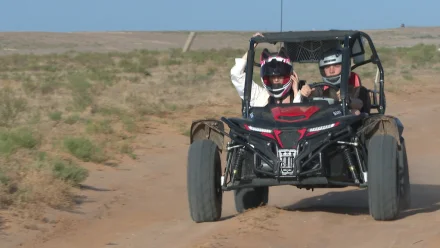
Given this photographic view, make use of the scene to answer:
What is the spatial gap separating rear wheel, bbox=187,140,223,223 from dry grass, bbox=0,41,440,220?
2366 mm

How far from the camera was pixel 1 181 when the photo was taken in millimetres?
10711

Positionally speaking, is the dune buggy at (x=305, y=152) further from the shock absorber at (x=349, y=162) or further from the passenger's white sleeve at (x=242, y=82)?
the passenger's white sleeve at (x=242, y=82)

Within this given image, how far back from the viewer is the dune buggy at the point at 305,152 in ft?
28.4

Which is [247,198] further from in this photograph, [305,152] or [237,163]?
[305,152]

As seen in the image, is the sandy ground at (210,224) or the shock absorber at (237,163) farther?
the shock absorber at (237,163)

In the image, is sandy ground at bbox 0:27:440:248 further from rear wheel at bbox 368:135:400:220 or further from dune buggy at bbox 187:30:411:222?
dune buggy at bbox 187:30:411:222

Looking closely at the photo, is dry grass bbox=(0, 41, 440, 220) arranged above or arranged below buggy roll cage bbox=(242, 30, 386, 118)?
below

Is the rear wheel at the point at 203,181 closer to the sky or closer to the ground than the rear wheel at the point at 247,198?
closer to the sky

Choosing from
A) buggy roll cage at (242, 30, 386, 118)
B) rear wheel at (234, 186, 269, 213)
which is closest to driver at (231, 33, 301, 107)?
buggy roll cage at (242, 30, 386, 118)

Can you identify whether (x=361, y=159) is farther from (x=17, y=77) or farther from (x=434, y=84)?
(x=17, y=77)

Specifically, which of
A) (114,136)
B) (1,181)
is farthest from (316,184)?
(114,136)


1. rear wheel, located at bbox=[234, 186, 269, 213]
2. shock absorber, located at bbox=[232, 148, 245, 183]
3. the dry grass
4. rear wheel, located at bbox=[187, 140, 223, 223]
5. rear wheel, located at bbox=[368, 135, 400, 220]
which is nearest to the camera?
rear wheel, located at bbox=[368, 135, 400, 220]

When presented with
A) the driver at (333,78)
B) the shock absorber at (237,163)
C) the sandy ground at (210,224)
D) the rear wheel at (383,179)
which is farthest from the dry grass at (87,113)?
the rear wheel at (383,179)

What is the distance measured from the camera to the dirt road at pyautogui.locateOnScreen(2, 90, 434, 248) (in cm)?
824
